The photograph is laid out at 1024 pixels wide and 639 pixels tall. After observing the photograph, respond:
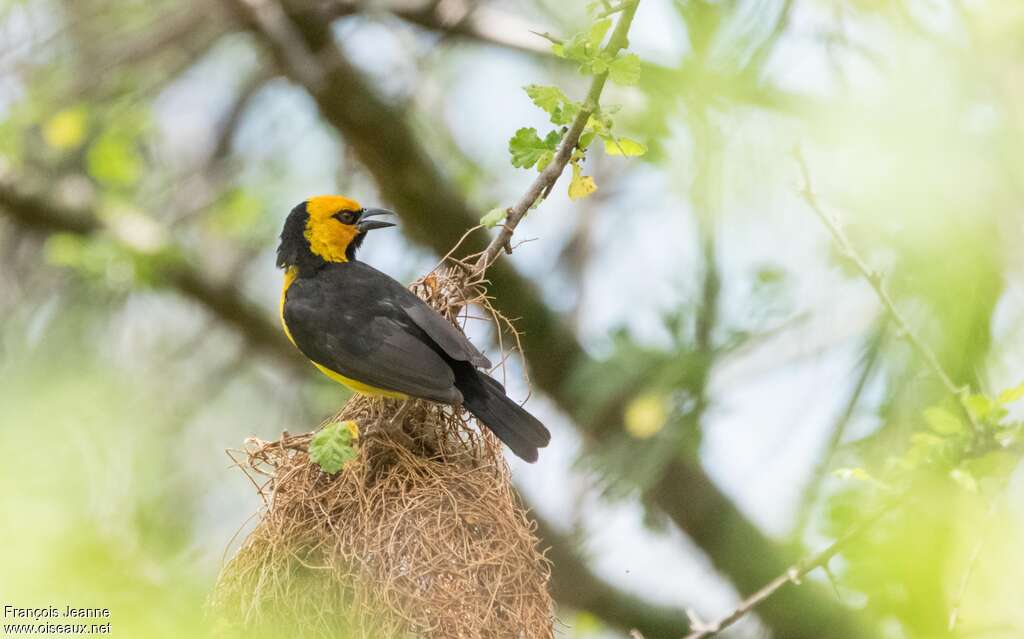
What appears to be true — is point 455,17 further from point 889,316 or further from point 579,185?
point 889,316

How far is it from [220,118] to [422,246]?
7.71 feet

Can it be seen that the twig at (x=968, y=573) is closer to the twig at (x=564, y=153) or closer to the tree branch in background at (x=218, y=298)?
the twig at (x=564, y=153)

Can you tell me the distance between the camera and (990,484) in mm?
2295

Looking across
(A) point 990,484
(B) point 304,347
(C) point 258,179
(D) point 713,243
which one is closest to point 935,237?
(A) point 990,484

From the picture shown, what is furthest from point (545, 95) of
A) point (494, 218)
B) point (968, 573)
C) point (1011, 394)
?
point (968, 573)

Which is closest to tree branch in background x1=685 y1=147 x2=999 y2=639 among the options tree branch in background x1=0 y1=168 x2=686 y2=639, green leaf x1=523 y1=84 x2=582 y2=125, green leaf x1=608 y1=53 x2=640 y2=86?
green leaf x1=608 y1=53 x2=640 y2=86

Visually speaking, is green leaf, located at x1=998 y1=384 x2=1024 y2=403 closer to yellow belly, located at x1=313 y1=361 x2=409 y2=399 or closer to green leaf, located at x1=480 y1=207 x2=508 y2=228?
green leaf, located at x1=480 y1=207 x2=508 y2=228

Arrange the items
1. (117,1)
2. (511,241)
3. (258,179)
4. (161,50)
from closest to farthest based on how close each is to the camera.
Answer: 1. (511,241)
2. (161,50)
3. (117,1)
4. (258,179)

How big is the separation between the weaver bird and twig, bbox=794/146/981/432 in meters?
1.22

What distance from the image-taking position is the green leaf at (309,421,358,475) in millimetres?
2791

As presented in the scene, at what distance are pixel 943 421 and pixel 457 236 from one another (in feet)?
11.3

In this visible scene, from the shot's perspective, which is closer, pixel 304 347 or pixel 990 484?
pixel 990 484

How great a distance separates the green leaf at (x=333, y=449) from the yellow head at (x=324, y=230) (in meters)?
1.55

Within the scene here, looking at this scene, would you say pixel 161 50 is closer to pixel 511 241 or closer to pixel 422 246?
pixel 422 246
